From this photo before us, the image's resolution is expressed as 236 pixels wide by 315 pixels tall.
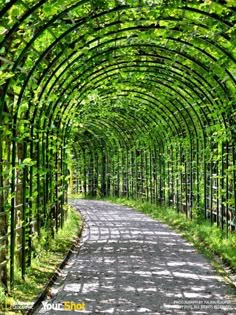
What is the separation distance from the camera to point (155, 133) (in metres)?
17.7

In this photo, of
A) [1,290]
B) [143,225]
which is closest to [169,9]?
[1,290]

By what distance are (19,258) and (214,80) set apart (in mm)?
4958

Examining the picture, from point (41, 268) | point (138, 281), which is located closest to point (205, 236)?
point (138, 281)

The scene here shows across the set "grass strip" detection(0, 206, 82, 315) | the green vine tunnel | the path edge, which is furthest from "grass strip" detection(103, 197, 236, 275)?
"grass strip" detection(0, 206, 82, 315)

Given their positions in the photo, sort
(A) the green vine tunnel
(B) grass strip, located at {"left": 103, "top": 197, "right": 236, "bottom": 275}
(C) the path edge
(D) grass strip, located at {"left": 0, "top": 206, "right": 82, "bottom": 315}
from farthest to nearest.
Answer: (B) grass strip, located at {"left": 103, "top": 197, "right": 236, "bottom": 275} → (A) the green vine tunnel → (D) grass strip, located at {"left": 0, "top": 206, "right": 82, "bottom": 315} → (C) the path edge

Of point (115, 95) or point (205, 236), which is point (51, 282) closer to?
point (205, 236)

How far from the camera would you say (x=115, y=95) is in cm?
1525

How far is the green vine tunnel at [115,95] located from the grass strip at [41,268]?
0.53 ft

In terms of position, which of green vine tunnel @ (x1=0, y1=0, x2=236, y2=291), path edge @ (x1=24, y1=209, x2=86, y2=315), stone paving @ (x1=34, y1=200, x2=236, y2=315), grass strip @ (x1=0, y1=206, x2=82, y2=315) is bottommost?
stone paving @ (x1=34, y1=200, x2=236, y2=315)

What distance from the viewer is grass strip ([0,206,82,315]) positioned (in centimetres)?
566

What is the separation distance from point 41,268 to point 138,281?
146 cm

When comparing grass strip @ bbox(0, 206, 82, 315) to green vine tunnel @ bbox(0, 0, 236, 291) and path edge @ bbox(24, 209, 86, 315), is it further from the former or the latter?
green vine tunnel @ bbox(0, 0, 236, 291)

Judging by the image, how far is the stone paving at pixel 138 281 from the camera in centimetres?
570

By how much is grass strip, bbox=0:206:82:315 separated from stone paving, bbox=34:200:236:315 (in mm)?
181
